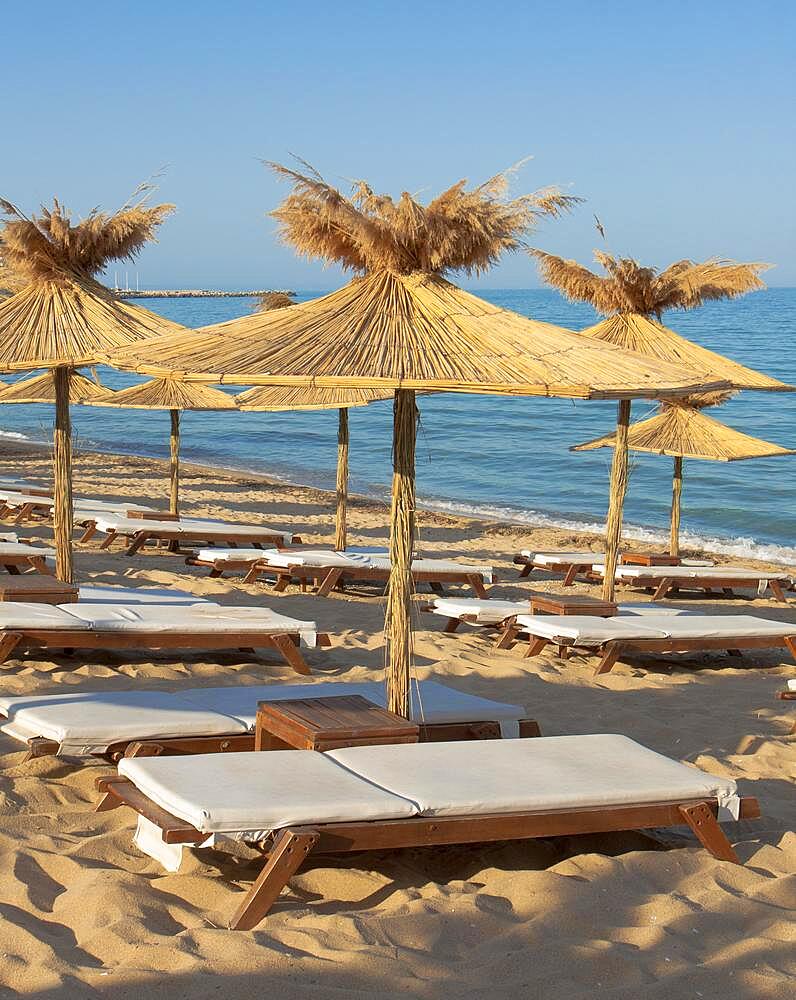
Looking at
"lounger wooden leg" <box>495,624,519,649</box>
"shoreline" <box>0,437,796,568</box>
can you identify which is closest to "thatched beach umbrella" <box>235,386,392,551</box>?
"lounger wooden leg" <box>495,624,519,649</box>

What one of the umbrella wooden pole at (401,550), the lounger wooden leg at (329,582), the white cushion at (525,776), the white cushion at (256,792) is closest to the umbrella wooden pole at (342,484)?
the lounger wooden leg at (329,582)

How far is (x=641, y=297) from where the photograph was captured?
761 centimetres

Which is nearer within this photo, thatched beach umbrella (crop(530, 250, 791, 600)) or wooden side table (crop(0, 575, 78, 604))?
wooden side table (crop(0, 575, 78, 604))

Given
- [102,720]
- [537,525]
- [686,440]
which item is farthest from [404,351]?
[537,525]

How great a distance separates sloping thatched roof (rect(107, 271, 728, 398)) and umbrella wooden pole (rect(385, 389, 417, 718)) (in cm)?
29

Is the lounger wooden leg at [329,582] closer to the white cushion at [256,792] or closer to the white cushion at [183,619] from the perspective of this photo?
the white cushion at [183,619]

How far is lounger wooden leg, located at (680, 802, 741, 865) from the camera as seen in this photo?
A: 11.4 feet

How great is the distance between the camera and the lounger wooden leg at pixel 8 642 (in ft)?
17.1

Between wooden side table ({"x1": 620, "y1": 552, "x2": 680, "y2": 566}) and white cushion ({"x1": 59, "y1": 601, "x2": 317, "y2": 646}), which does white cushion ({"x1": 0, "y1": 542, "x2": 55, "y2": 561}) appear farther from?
wooden side table ({"x1": 620, "y1": 552, "x2": 680, "y2": 566})

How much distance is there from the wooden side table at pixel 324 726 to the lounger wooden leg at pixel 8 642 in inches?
68.2

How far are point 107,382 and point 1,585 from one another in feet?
109

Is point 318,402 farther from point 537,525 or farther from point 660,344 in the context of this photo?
point 537,525

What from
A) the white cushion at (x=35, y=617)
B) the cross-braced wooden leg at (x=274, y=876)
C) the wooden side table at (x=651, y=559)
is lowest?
the wooden side table at (x=651, y=559)

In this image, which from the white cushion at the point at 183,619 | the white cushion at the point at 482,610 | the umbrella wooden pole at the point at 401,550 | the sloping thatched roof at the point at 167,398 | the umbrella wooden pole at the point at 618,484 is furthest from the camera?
the sloping thatched roof at the point at 167,398
